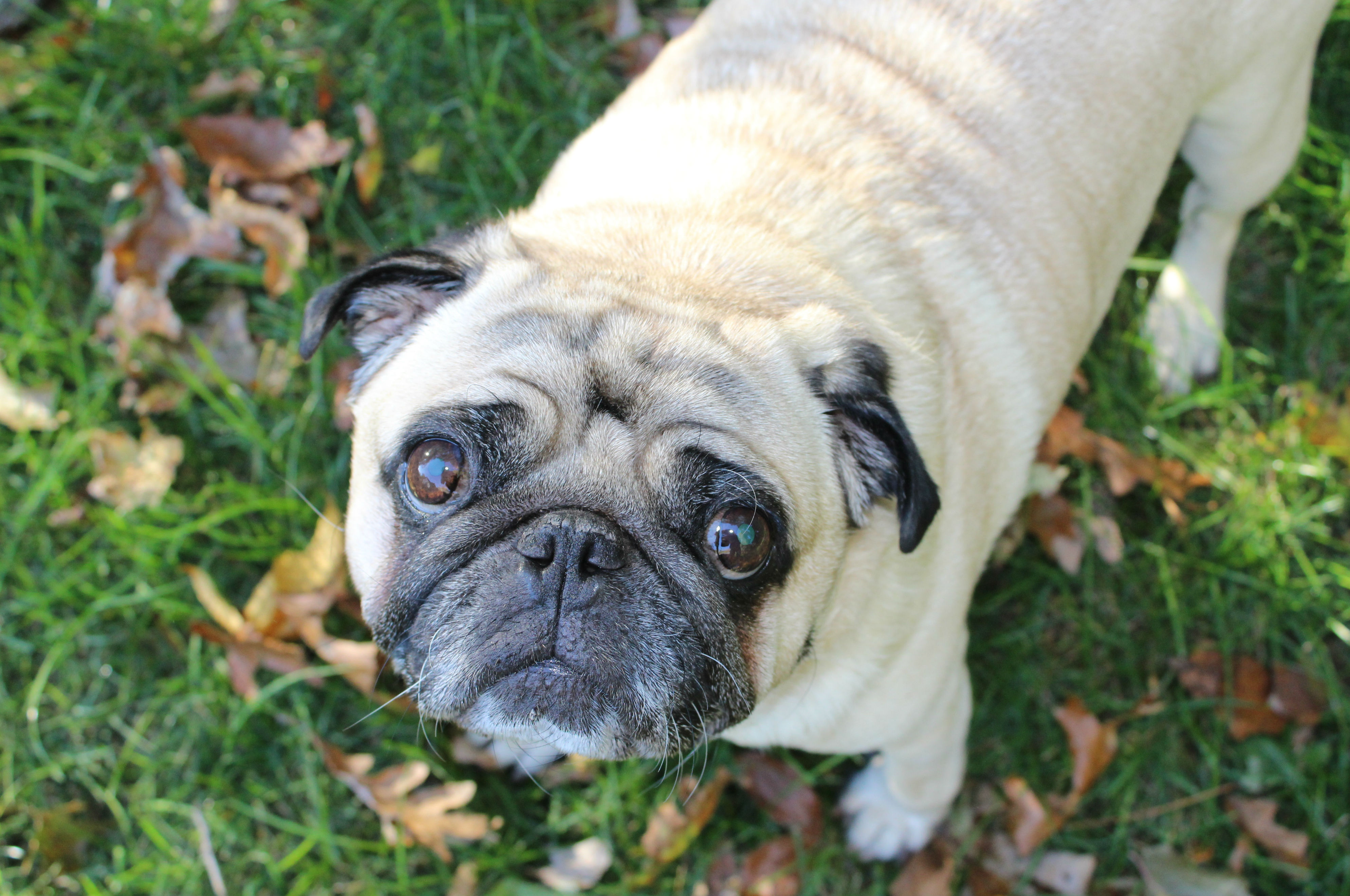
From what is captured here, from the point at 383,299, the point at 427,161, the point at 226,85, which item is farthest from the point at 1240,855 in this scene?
the point at 226,85

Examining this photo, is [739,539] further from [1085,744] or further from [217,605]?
[217,605]

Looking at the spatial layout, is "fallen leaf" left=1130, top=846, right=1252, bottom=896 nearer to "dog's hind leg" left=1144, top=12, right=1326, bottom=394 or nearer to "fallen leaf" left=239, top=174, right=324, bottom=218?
"dog's hind leg" left=1144, top=12, right=1326, bottom=394

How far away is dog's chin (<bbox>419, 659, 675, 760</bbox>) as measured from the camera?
7.60 feet

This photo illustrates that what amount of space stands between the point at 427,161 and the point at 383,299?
87.9 inches

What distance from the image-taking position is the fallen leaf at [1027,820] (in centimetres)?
404

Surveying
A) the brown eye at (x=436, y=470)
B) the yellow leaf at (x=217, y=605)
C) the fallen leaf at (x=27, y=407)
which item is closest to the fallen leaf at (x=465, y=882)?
the yellow leaf at (x=217, y=605)

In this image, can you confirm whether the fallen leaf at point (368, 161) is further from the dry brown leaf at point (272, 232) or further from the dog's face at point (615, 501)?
the dog's face at point (615, 501)

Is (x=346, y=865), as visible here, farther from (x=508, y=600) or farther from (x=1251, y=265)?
(x=1251, y=265)

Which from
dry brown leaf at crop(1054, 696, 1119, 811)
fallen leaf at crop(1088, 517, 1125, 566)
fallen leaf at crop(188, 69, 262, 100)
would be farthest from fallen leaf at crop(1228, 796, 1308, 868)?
fallen leaf at crop(188, 69, 262, 100)

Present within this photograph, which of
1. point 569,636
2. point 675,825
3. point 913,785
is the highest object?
point 569,636

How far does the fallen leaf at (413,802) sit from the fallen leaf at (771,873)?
101 cm

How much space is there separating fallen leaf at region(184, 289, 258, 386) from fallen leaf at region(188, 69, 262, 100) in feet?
3.33

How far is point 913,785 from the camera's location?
11.9ft

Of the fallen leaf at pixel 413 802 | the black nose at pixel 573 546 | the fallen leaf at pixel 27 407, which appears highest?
the black nose at pixel 573 546
